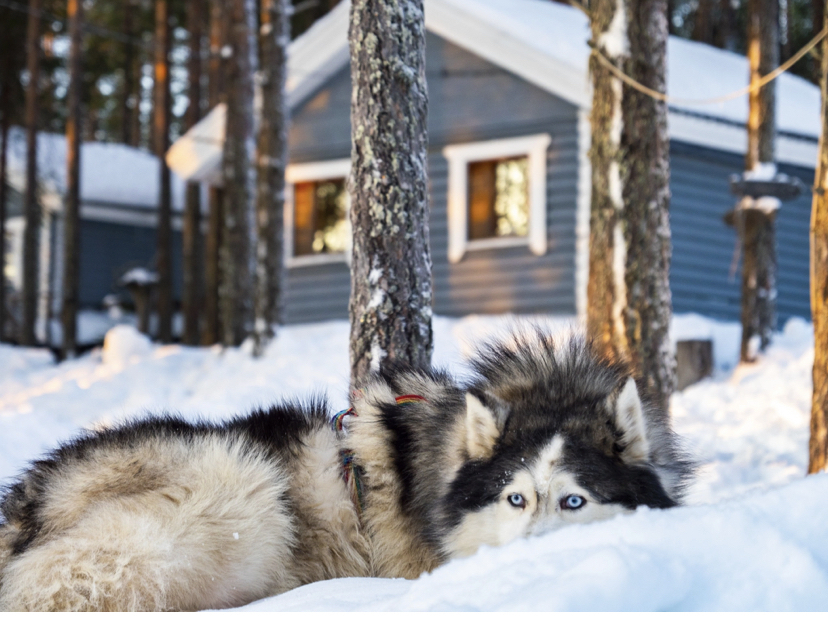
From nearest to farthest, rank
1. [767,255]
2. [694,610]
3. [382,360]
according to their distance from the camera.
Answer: [694,610] → [382,360] → [767,255]

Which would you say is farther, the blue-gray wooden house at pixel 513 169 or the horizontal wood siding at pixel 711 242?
the horizontal wood siding at pixel 711 242

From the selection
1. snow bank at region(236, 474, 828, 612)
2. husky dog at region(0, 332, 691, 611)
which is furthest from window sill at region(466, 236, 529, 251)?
snow bank at region(236, 474, 828, 612)

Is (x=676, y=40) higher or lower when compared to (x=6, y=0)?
lower

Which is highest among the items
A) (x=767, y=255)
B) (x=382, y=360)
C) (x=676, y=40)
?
(x=676, y=40)

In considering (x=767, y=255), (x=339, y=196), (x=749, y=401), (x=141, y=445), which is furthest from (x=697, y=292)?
(x=141, y=445)

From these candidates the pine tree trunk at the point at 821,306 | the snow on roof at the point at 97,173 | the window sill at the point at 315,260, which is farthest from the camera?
the snow on roof at the point at 97,173

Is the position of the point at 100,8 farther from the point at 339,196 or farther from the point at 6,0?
the point at 339,196

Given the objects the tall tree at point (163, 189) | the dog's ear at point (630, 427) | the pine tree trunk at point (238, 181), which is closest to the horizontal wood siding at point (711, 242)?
the pine tree trunk at point (238, 181)

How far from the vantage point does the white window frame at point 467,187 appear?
529 inches

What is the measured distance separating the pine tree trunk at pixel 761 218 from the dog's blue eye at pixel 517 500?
9507 millimetres

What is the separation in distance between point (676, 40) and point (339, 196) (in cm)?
802

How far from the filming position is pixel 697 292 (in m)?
13.6

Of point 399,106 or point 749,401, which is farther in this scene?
point 749,401

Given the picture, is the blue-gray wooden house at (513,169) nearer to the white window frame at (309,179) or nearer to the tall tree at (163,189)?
the white window frame at (309,179)
